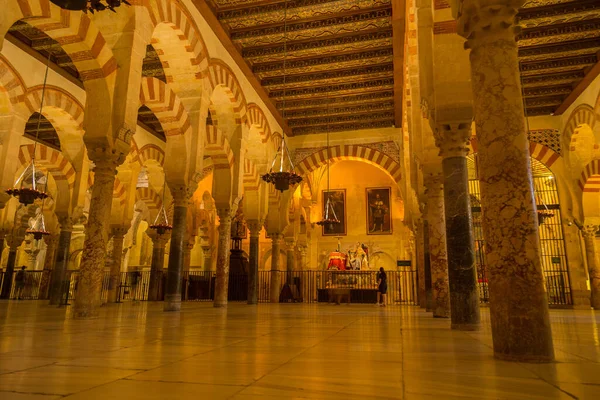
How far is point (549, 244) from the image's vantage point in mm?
12633

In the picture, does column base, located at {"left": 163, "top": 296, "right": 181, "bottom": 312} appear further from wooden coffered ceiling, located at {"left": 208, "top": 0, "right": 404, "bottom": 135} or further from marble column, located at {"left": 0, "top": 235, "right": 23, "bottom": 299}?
marble column, located at {"left": 0, "top": 235, "right": 23, "bottom": 299}

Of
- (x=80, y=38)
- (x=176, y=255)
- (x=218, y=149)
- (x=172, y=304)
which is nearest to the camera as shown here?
(x=80, y=38)

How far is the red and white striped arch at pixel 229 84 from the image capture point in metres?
8.04

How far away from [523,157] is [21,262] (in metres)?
20.2

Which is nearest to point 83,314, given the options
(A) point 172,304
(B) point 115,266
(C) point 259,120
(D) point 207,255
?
(A) point 172,304

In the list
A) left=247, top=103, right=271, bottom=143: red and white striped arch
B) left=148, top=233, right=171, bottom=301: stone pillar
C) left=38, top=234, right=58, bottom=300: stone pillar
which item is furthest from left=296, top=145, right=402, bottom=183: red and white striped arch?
left=38, top=234, right=58, bottom=300: stone pillar

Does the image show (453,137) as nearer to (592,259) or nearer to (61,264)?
(592,259)

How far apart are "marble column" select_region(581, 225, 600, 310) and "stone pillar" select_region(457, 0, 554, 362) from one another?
9.78 metres

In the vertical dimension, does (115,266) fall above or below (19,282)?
above

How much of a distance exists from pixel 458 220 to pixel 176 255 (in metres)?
4.62

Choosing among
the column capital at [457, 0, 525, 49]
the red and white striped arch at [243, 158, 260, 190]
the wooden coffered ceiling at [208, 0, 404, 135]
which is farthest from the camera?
the red and white striped arch at [243, 158, 260, 190]

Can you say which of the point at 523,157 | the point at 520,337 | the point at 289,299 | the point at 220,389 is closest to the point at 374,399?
the point at 220,389

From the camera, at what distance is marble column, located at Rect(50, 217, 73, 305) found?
886cm

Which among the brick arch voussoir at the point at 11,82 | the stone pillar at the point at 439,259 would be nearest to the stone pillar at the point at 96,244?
the brick arch voussoir at the point at 11,82
